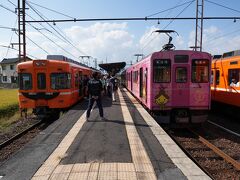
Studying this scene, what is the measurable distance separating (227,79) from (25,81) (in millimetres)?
9879

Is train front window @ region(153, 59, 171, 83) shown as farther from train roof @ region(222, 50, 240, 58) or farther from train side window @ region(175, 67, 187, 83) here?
train roof @ region(222, 50, 240, 58)

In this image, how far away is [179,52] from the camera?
11797 mm

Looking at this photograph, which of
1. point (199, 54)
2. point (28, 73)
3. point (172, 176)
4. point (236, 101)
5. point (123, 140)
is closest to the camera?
point (172, 176)

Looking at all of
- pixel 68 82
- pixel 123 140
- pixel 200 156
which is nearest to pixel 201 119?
pixel 200 156

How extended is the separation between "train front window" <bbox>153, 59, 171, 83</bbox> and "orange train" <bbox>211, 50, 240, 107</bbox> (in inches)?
143

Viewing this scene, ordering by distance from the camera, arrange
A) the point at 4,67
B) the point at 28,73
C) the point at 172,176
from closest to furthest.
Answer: the point at 172,176
the point at 28,73
the point at 4,67

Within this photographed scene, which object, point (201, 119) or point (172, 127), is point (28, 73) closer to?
point (172, 127)

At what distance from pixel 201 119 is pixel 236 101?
2.73 m

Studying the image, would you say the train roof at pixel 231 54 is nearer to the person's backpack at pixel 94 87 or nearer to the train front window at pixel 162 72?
the train front window at pixel 162 72

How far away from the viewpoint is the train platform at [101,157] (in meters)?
5.18

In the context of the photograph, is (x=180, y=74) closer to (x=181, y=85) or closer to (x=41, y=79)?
(x=181, y=85)

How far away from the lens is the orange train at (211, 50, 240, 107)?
532 inches

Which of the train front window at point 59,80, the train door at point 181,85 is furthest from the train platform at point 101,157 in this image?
the train front window at point 59,80

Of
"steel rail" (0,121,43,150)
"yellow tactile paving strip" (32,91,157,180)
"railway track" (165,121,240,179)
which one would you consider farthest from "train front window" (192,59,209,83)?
"steel rail" (0,121,43,150)
